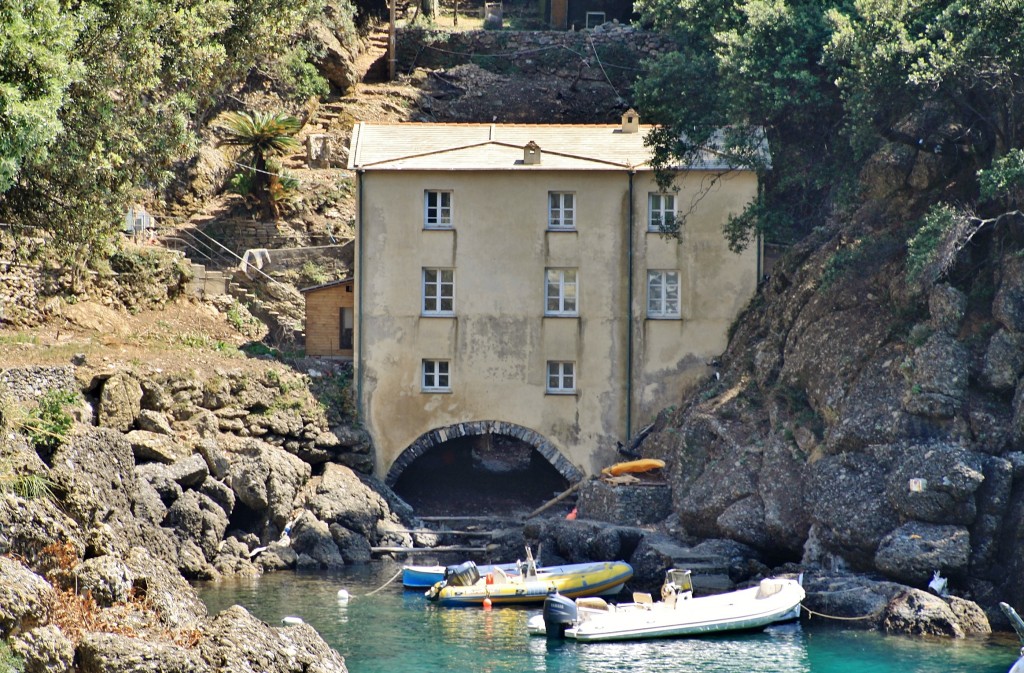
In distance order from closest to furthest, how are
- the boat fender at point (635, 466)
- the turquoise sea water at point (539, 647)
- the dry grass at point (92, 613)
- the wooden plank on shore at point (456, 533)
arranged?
the dry grass at point (92, 613) → the turquoise sea water at point (539, 647) → the boat fender at point (635, 466) → the wooden plank on shore at point (456, 533)

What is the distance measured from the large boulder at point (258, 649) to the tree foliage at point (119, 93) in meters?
11.2

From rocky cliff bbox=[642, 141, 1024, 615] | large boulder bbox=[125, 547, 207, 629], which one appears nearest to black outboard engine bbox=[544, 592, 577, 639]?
rocky cliff bbox=[642, 141, 1024, 615]

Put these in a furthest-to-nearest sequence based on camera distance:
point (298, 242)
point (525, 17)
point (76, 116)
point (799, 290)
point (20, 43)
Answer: point (525, 17)
point (298, 242)
point (799, 290)
point (76, 116)
point (20, 43)

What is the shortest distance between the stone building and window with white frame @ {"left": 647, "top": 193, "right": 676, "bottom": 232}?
0.05 m

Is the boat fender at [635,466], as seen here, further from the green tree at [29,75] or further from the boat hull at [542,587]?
the green tree at [29,75]

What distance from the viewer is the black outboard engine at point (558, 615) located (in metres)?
34.4

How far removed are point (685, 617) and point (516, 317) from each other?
15276 millimetres

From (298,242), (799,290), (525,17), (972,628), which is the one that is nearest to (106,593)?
(972,628)

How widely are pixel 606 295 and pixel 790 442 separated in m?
9.14

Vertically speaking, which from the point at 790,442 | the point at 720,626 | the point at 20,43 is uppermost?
the point at 20,43

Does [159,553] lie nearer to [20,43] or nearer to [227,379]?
[227,379]

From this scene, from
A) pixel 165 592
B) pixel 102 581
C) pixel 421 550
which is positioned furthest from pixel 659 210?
pixel 102 581

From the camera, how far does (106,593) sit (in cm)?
2423

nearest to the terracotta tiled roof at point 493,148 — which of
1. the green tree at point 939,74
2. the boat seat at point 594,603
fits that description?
the green tree at point 939,74
